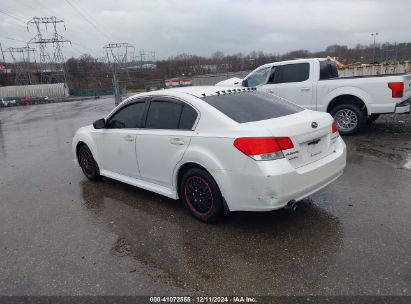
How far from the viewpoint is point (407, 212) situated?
13.8 ft

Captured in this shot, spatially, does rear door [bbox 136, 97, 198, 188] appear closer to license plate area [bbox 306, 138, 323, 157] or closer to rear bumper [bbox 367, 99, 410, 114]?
license plate area [bbox 306, 138, 323, 157]

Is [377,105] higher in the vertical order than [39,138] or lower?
higher

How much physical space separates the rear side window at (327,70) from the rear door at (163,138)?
18.8 feet

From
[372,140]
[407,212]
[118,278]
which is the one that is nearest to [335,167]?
[407,212]

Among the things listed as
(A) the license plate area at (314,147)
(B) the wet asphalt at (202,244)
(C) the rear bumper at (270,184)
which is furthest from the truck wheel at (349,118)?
(C) the rear bumper at (270,184)

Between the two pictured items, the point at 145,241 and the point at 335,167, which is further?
the point at 335,167

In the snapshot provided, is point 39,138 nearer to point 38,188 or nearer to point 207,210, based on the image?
point 38,188

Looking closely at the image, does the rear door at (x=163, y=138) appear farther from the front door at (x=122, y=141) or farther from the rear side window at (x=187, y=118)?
the front door at (x=122, y=141)

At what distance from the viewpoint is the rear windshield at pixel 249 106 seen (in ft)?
13.4

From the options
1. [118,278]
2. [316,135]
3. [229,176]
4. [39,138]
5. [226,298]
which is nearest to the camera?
[226,298]

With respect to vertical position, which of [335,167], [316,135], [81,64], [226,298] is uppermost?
[81,64]

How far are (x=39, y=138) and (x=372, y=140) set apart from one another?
1014 cm

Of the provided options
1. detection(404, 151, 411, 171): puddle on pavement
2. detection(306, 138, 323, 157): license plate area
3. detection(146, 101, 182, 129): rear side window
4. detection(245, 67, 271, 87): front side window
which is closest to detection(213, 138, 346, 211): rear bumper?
detection(306, 138, 323, 157): license plate area

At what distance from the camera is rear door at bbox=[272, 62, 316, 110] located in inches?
357
